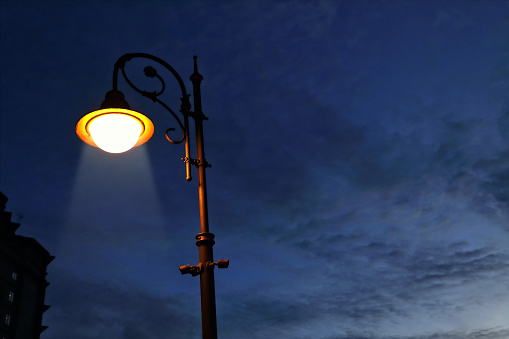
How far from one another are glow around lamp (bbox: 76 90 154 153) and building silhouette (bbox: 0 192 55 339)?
73.1m

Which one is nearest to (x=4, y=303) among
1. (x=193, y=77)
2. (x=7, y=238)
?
(x=7, y=238)

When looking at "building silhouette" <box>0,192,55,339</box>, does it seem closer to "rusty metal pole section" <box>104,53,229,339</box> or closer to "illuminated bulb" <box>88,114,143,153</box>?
"rusty metal pole section" <box>104,53,229,339</box>

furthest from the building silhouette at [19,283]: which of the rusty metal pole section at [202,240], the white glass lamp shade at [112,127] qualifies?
the white glass lamp shade at [112,127]

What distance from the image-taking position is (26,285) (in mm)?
77812

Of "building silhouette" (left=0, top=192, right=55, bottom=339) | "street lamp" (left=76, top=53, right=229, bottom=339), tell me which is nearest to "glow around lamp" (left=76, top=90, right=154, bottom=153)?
"street lamp" (left=76, top=53, right=229, bottom=339)

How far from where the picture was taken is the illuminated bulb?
21.3ft

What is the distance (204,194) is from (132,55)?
247 cm

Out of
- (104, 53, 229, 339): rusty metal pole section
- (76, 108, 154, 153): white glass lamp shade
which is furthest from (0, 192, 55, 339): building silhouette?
(76, 108, 154, 153): white glass lamp shade

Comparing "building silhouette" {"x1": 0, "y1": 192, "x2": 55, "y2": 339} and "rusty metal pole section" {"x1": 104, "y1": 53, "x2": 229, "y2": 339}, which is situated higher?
"building silhouette" {"x1": 0, "y1": 192, "x2": 55, "y2": 339}

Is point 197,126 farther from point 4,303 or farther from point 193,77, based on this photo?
point 4,303

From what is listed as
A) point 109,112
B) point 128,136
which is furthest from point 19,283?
point 109,112

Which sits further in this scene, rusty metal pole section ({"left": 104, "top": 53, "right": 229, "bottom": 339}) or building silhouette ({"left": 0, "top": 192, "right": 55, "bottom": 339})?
building silhouette ({"left": 0, "top": 192, "right": 55, "bottom": 339})

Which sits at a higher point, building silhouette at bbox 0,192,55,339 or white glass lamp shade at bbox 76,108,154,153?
building silhouette at bbox 0,192,55,339

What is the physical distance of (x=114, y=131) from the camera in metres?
6.57
